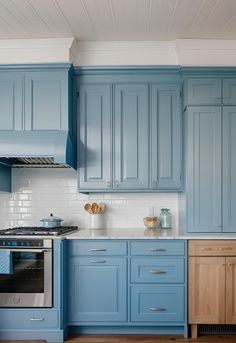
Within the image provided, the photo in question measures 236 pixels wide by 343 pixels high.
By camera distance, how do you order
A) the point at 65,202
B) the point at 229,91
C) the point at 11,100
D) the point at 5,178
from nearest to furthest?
the point at 229,91 < the point at 11,100 < the point at 5,178 < the point at 65,202

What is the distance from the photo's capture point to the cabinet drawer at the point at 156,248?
2.95m

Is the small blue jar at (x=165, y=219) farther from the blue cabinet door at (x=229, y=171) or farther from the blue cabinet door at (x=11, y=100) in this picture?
the blue cabinet door at (x=11, y=100)

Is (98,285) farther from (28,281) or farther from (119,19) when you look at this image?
(119,19)

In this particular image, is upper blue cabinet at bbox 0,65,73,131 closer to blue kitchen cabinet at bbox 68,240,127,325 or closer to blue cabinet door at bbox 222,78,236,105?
blue kitchen cabinet at bbox 68,240,127,325

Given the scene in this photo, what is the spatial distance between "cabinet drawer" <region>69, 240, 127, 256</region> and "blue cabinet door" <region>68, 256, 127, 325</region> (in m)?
0.06

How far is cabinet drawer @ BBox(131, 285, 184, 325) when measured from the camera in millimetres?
2941

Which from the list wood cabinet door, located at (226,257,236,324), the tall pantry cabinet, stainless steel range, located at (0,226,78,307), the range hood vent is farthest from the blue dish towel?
wood cabinet door, located at (226,257,236,324)

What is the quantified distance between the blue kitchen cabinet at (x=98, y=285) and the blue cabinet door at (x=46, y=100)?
46.8 inches

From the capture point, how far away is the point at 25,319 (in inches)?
113

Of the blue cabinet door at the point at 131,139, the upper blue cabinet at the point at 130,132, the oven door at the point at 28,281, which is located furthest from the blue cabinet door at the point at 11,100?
the oven door at the point at 28,281

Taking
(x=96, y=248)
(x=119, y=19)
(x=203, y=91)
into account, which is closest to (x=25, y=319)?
(x=96, y=248)

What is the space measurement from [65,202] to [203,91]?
178cm

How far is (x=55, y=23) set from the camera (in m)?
3.04

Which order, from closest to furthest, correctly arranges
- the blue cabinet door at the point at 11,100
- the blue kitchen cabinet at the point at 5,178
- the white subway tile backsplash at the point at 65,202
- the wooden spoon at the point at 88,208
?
the blue cabinet door at the point at 11,100
the blue kitchen cabinet at the point at 5,178
the wooden spoon at the point at 88,208
the white subway tile backsplash at the point at 65,202
